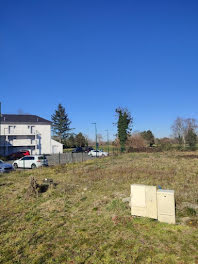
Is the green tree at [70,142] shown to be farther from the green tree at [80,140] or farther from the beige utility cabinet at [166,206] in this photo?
the beige utility cabinet at [166,206]

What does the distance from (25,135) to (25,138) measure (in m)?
0.68

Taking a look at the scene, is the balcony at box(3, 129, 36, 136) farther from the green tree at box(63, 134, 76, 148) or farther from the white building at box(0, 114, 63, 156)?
the green tree at box(63, 134, 76, 148)

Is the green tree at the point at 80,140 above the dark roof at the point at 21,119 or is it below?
below

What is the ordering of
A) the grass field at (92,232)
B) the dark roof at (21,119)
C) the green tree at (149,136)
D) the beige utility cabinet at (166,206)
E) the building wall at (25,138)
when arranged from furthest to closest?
the green tree at (149,136), the dark roof at (21,119), the building wall at (25,138), the beige utility cabinet at (166,206), the grass field at (92,232)

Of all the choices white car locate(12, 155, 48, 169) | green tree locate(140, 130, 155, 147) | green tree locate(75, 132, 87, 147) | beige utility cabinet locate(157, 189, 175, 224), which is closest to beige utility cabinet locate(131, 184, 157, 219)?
beige utility cabinet locate(157, 189, 175, 224)

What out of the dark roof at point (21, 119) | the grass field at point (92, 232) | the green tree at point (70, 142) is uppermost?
the dark roof at point (21, 119)

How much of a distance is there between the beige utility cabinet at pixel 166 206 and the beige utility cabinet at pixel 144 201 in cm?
14

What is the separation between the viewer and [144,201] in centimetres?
514

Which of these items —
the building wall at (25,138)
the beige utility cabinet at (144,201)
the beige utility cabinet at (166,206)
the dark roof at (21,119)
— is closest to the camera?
the beige utility cabinet at (166,206)

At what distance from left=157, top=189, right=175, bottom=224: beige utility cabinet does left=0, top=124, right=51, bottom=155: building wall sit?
120 ft

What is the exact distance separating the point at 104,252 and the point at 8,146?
3734 cm

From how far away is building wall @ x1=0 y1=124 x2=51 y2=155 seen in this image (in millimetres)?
35531

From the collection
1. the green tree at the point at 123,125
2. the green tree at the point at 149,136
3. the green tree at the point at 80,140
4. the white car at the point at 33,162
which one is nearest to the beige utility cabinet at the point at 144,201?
the white car at the point at 33,162

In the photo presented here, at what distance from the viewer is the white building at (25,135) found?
35594 millimetres
